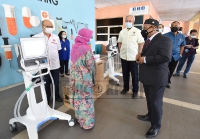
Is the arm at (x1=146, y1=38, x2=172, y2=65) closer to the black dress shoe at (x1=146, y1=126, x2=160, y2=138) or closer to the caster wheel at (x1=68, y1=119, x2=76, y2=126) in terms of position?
the black dress shoe at (x1=146, y1=126, x2=160, y2=138)

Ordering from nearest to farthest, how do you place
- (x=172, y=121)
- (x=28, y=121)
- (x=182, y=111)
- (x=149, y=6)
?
(x=28, y=121)
(x=172, y=121)
(x=182, y=111)
(x=149, y=6)

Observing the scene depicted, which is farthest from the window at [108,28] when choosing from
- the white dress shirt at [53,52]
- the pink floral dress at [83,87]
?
the pink floral dress at [83,87]

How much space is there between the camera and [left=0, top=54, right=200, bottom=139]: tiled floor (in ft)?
5.49

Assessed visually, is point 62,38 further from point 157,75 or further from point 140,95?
point 157,75

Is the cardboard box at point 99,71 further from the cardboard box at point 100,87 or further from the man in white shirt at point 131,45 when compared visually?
the man in white shirt at point 131,45

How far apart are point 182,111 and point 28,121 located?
240 centimetres

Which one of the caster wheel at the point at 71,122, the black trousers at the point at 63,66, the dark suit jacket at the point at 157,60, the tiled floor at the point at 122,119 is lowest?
the tiled floor at the point at 122,119

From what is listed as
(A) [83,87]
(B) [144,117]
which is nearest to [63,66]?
(A) [83,87]

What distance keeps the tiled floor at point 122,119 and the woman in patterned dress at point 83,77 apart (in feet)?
0.76

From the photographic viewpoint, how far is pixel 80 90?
5.41ft

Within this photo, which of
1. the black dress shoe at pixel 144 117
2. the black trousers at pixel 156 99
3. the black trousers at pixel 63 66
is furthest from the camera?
the black trousers at pixel 63 66

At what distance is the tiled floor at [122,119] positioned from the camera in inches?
65.9

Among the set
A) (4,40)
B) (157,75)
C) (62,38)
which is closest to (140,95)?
(157,75)

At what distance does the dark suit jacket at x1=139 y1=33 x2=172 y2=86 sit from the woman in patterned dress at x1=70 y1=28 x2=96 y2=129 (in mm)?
659
